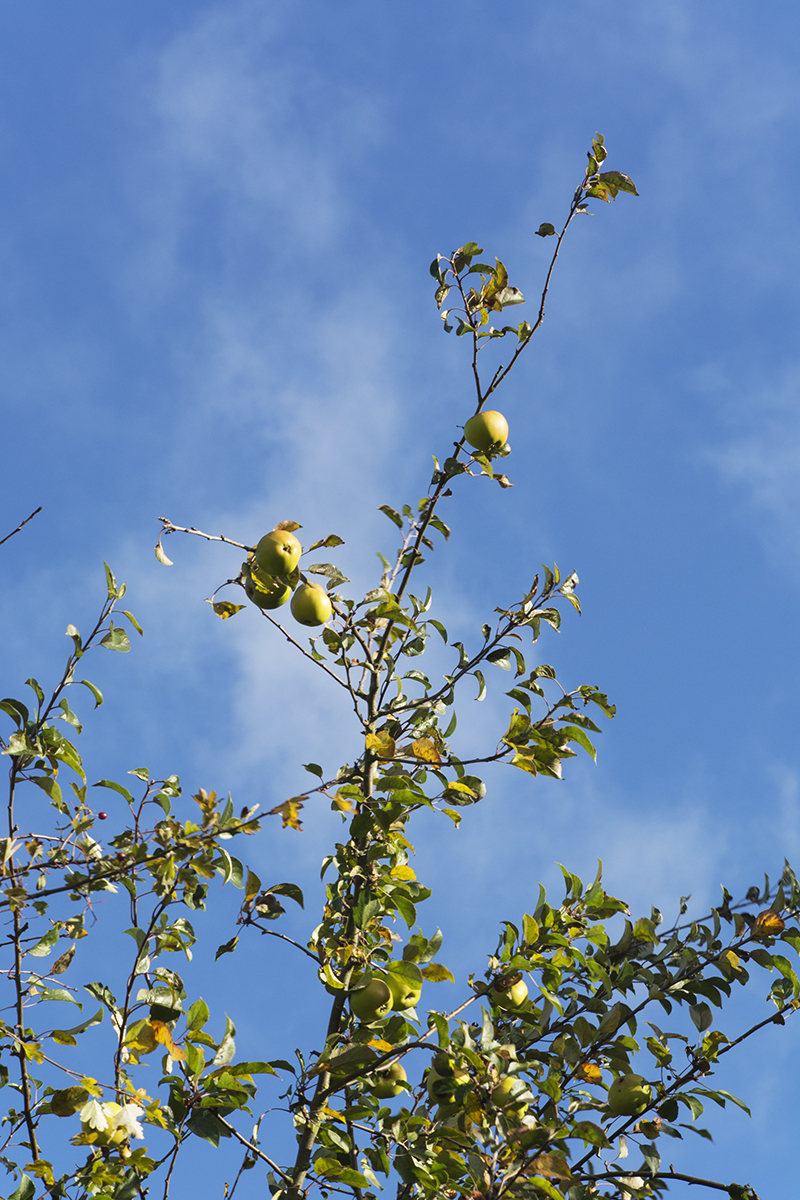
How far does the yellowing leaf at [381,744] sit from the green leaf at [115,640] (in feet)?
3.36

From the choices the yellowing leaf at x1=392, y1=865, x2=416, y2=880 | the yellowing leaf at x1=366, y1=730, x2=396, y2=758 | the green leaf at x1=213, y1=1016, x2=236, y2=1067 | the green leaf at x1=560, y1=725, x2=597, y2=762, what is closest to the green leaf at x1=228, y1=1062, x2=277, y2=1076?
the green leaf at x1=213, y1=1016, x2=236, y2=1067

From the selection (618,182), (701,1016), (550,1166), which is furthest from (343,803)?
(618,182)

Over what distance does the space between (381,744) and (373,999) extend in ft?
3.23

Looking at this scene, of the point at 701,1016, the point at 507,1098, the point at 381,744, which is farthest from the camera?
the point at 701,1016

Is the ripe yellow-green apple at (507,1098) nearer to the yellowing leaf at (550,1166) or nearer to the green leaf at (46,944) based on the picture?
the yellowing leaf at (550,1166)

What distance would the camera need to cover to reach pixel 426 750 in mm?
3695

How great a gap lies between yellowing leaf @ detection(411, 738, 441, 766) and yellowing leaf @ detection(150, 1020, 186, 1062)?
1363mm

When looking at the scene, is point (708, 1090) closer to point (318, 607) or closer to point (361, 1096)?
point (361, 1096)

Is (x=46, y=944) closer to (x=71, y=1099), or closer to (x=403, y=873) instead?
(x=71, y=1099)

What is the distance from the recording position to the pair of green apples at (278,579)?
3900 millimetres

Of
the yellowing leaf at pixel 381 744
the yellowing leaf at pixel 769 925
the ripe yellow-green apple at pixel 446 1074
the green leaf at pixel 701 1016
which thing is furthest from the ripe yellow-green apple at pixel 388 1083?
the yellowing leaf at pixel 769 925

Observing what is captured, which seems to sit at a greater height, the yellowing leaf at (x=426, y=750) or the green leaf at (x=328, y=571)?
the green leaf at (x=328, y=571)

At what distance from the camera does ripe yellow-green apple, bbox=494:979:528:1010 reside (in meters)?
3.84

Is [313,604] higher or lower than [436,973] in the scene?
higher
